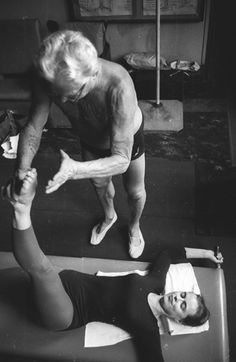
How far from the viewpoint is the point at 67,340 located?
1.77 m

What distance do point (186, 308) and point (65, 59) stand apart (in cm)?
124

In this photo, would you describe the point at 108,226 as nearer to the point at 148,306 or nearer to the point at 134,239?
the point at 134,239

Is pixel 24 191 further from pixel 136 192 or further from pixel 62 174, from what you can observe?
pixel 136 192

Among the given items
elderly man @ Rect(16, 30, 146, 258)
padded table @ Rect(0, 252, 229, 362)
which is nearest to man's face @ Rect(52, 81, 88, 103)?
elderly man @ Rect(16, 30, 146, 258)

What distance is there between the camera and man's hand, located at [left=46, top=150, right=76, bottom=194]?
4.22 feet

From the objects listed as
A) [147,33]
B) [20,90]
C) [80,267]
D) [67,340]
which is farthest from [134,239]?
[147,33]

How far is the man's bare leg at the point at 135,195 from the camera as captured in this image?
203cm

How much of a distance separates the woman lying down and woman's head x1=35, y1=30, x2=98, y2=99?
0.39m

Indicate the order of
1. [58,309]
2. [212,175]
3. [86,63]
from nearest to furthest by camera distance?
[86,63] < [58,309] < [212,175]

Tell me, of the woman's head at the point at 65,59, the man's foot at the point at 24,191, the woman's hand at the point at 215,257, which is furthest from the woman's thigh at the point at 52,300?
the woman's hand at the point at 215,257

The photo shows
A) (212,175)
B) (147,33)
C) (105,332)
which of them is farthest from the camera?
(147,33)

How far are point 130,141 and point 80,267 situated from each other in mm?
897

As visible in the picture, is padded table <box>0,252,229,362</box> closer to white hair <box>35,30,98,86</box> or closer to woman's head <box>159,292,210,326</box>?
woman's head <box>159,292,210,326</box>

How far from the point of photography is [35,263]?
5.07ft
